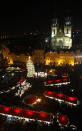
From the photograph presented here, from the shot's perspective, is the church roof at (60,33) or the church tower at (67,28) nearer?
the church tower at (67,28)

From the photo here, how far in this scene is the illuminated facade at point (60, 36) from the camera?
87625 millimetres

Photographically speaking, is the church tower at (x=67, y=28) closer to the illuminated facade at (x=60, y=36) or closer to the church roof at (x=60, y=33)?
the illuminated facade at (x=60, y=36)

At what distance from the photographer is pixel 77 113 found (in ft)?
81.5

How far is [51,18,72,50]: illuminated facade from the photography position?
87625 mm

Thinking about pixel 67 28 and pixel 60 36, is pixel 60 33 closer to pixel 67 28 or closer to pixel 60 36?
pixel 60 36

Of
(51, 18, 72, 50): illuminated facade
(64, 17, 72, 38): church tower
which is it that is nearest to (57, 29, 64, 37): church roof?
(51, 18, 72, 50): illuminated facade

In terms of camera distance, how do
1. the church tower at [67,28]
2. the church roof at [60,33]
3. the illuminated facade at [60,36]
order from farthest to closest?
1. the church roof at [60,33]
2. the illuminated facade at [60,36]
3. the church tower at [67,28]

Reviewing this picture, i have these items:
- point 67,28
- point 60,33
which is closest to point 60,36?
point 60,33

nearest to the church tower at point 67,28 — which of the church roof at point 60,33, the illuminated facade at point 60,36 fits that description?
the illuminated facade at point 60,36

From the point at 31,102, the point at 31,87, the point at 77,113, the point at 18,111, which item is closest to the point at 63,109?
the point at 77,113

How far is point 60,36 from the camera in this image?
291 ft

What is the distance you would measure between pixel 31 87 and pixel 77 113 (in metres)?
8.68

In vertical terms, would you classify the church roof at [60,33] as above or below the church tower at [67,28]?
below

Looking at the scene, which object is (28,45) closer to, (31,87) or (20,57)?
(20,57)
